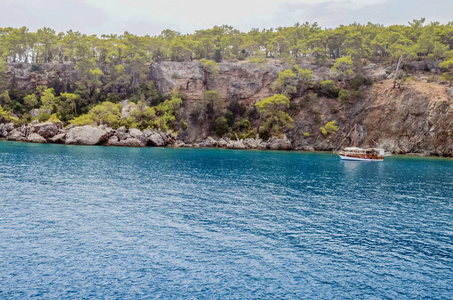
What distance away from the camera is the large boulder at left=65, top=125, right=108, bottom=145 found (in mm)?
97500

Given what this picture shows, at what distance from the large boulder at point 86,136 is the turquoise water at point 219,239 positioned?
5436 cm

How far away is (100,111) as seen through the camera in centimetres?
11125

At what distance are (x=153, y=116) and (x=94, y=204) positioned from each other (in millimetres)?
81148

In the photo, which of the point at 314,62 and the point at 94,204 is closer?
the point at 94,204

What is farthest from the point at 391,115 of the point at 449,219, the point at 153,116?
the point at 449,219

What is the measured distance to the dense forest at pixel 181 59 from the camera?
368 ft

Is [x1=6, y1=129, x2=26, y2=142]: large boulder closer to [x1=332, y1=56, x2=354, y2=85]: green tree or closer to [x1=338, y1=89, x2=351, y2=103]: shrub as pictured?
[x1=338, y1=89, x2=351, y2=103]: shrub

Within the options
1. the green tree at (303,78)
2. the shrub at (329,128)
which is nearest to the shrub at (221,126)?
the green tree at (303,78)

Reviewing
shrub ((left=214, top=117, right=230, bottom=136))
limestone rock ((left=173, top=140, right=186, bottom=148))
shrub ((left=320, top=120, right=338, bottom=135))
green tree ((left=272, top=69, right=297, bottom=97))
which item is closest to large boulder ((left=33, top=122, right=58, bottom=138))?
limestone rock ((left=173, top=140, right=186, bottom=148))

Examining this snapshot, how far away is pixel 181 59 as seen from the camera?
134 m

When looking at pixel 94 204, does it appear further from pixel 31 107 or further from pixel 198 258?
pixel 31 107

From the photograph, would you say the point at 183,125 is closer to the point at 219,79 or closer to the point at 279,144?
the point at 219,79

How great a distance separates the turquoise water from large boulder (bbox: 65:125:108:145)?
54.4 meters

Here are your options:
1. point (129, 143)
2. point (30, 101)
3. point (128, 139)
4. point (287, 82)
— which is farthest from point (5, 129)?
point (287, 82)
